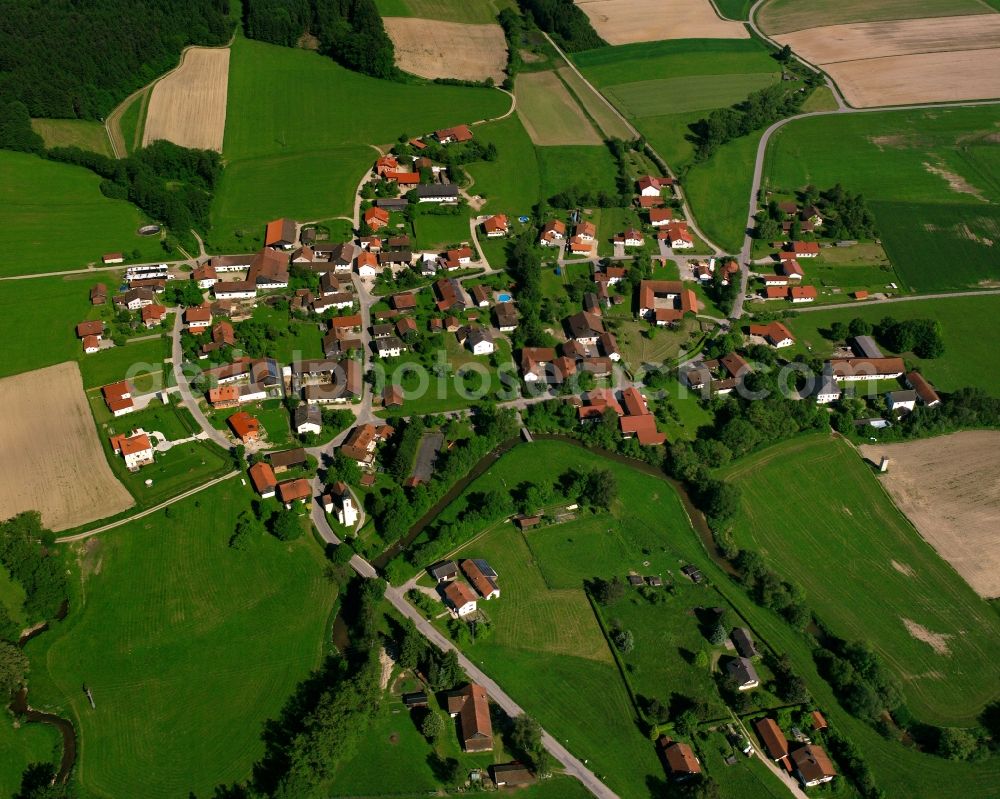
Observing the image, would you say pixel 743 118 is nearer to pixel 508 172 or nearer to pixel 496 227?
pixel 508 172

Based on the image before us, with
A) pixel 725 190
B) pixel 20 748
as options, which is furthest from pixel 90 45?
pixel 20 748

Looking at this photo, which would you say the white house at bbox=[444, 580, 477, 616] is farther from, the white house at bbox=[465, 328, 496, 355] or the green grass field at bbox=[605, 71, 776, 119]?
the green grass field at bbox=[605, 71, 776, 119]

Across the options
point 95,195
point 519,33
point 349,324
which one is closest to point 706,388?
point 349,324

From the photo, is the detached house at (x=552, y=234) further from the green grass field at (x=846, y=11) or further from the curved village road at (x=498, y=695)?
the green grass field at (x=846, y=11)

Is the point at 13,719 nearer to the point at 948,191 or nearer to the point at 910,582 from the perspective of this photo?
the point at 910,582

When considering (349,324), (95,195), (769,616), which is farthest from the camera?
(95,195)

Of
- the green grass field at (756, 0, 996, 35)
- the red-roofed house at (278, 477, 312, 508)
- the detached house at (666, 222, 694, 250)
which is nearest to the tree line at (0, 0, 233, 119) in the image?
the red-roofed house at (278, 477, 312, 508)

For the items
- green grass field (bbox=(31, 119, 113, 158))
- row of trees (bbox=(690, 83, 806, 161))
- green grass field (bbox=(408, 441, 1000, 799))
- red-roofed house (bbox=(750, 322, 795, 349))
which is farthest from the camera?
row of trees (bbox=(690, 83, 806, 161))
